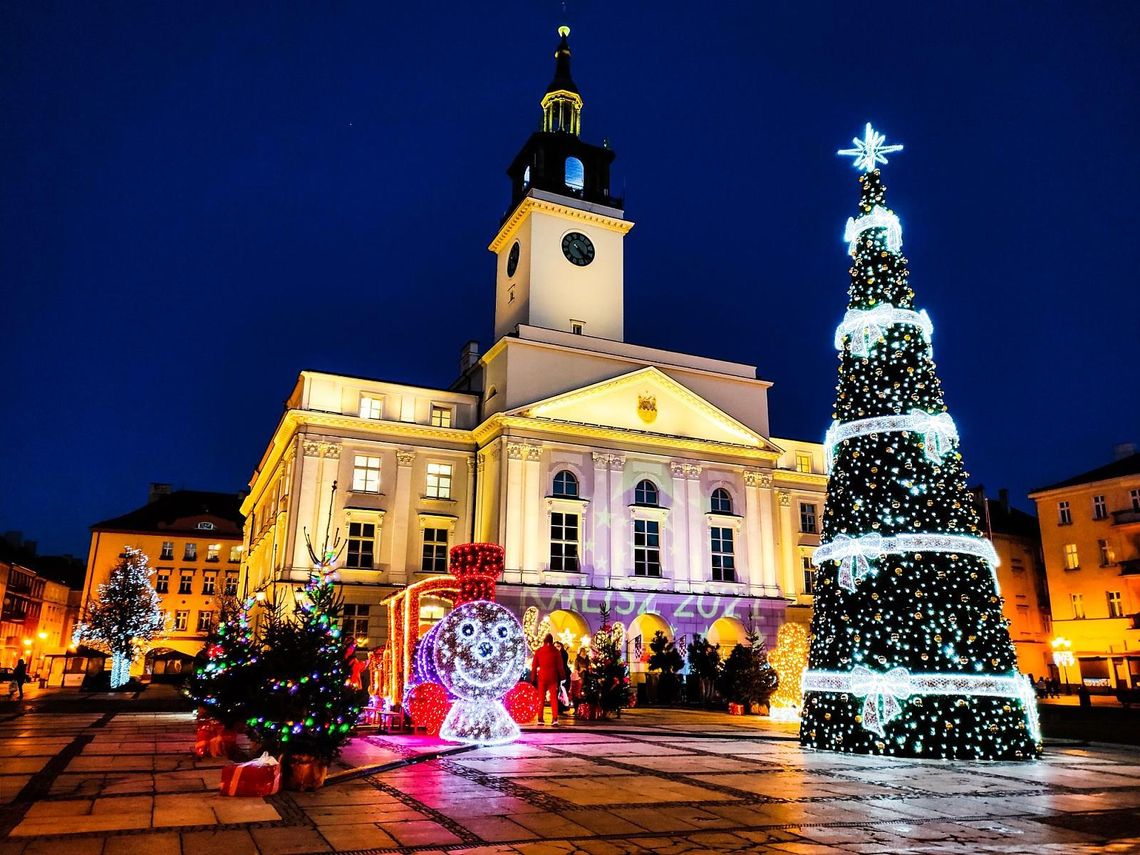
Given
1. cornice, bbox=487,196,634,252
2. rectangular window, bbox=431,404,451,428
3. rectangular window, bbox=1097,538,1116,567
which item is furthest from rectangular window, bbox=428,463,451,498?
rectangular window, bbox=1097,538,1116,567

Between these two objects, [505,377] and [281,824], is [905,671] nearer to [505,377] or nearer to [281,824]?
[281,824]

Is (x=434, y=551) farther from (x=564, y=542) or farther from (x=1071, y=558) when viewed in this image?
(x=1071, y=558)

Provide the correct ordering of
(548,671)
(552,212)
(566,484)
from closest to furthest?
(548,671), (566,484), (552,212)

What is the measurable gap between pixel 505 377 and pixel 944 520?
77.2 feet

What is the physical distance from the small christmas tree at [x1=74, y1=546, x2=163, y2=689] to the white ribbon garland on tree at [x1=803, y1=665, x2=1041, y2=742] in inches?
1494

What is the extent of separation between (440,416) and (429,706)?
22.6 metres

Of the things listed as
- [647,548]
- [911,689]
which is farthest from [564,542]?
[911,689]

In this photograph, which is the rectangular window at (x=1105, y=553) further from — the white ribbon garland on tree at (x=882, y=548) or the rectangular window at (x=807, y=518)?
the white ribbon garland on tree at (x=882, y=548)

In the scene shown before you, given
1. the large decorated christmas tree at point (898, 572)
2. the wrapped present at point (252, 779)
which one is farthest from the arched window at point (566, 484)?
the wrapped present at point (252, 779)

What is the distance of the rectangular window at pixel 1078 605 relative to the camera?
4272 centimetres

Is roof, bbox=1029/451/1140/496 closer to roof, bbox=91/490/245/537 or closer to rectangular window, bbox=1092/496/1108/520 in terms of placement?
rectangular window, bbox=1092/496/1108/520

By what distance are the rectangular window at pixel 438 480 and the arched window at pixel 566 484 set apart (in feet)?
15.2

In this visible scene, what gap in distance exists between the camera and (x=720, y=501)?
3784 cm

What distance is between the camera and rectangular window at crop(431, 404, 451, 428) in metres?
36.5
